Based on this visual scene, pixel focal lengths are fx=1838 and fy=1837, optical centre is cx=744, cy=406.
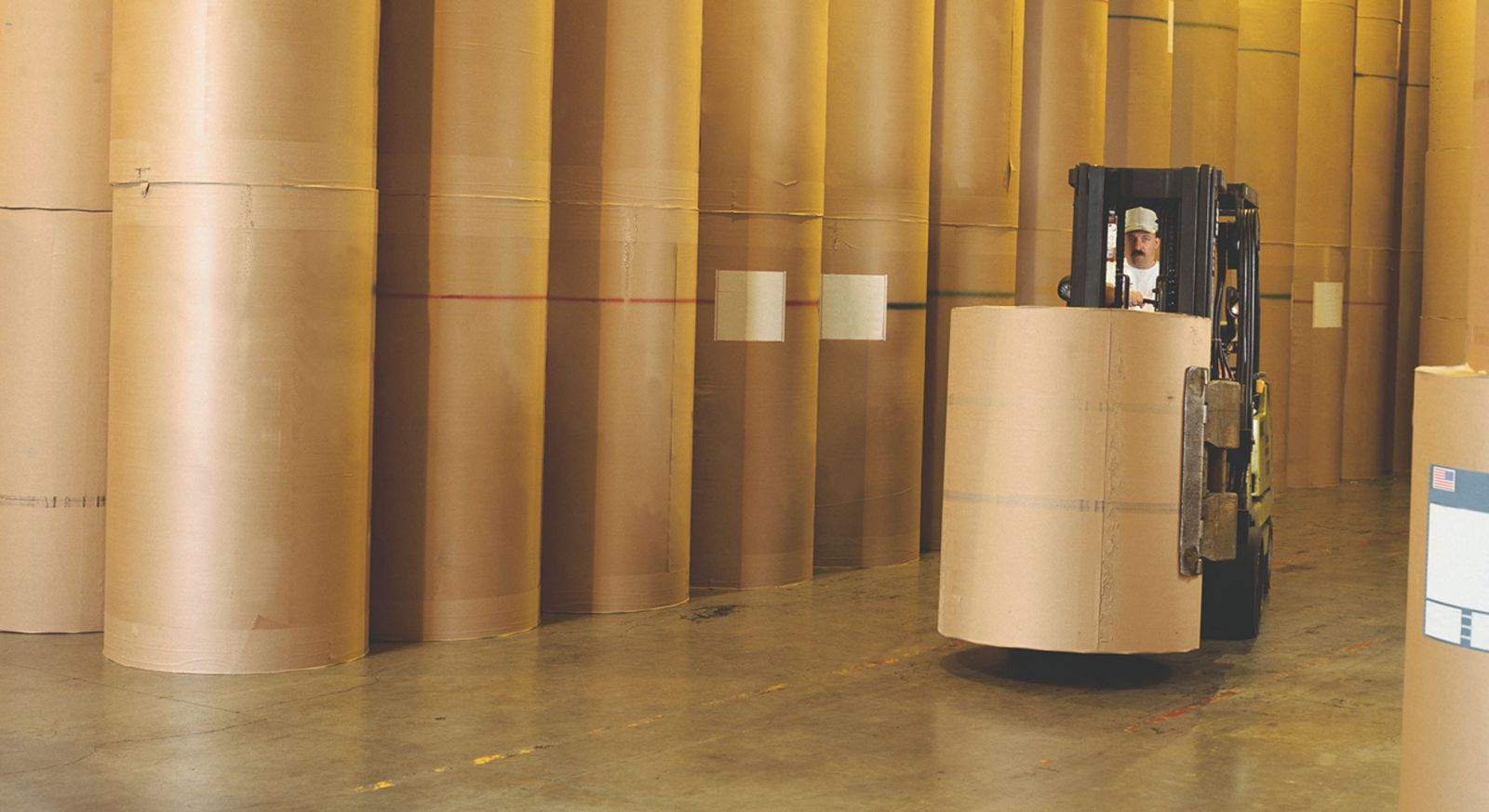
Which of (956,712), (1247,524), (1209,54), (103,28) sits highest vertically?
(1209,54)

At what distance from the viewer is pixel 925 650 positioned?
7965mm

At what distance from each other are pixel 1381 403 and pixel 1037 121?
21.6ft

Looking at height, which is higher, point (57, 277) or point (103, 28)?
point (103, 28)

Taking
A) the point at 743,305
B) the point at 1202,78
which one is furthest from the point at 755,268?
the point at 1202,78

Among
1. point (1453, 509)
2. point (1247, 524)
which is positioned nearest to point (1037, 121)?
point (1247, 524)

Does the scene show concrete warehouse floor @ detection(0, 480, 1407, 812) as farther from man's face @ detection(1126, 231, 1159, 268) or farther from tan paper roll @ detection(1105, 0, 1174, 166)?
tan paper roll @ detection(1105, 0, 1174, 166)

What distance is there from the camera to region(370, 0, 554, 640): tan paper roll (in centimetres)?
766

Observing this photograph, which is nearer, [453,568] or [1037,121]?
[453,568]

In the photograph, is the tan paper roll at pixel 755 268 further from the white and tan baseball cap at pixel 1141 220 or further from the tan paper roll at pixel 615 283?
the white and tan baseball cap at pixel 1141 220

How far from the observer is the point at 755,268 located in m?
9.29

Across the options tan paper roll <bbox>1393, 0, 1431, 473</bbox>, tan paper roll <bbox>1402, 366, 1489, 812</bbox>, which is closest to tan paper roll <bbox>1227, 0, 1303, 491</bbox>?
tan paper roll <bbox>1393, 0, 1431, 473</bbox>

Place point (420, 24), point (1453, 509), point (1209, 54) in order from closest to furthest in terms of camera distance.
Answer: point (1453, 509), point (420, 24), point (1209, 54)

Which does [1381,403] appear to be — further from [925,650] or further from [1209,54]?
[925,650]

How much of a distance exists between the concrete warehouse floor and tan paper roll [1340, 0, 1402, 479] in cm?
779
